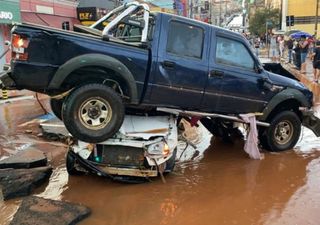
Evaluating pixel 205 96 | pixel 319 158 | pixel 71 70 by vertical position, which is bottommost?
pixel 319 158

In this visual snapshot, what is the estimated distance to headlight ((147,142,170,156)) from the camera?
648 centimetres

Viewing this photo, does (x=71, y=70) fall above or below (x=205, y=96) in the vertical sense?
above

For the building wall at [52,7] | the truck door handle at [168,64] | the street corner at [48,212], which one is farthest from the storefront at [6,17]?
the street corner at [48,212]

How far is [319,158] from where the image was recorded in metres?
8.19

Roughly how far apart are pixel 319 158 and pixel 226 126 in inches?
71.6

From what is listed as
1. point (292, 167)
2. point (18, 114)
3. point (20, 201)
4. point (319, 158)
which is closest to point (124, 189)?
point (20, 201)

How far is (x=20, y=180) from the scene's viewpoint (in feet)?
20.5

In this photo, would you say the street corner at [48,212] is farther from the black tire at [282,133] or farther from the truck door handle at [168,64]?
the black tire at [282,133]

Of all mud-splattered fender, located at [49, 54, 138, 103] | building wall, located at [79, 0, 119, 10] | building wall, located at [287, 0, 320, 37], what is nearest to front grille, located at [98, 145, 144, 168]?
mud-splattered fender, located at [49, 54, 138, 103]

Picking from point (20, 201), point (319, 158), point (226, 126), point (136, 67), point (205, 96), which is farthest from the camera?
point (226, 126)

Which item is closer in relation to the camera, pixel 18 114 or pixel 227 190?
pixel 227 190

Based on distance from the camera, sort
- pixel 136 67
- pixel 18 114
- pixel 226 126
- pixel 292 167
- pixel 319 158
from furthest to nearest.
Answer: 1. pixel 18 114
2. pixel 226 126
3. pixel 319 158
4. pixel 292 167
5. pixel 136 67

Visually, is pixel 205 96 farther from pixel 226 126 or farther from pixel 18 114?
pixel 18 114

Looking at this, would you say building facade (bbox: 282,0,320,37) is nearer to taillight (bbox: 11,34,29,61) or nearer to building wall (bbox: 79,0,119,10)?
building wall (bbox: 79,0,119,10)
